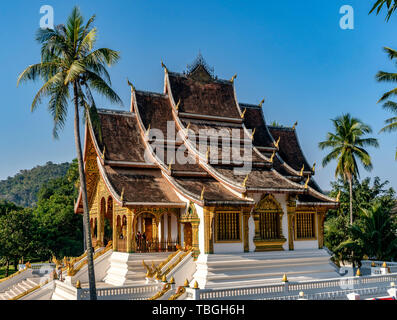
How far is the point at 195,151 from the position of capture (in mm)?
19938

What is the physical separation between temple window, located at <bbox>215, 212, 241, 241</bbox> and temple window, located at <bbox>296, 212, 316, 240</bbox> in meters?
Answer: 3.27

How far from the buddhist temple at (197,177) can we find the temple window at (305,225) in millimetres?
45

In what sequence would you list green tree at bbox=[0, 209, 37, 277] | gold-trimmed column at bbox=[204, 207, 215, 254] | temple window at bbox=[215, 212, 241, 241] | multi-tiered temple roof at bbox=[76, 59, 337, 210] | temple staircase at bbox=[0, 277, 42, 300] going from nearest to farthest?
gold-trimmed column at bbox=[204, 207, 215, 254]
temple window at bbox=[215, 212, 241, 241]
multi-tiered temple roof at bbox=[76, 59, 337, 210]
temple staircase at bbox=[0, 277, 42, 300]
green tree at bbox=[0, 209, 37, 277]

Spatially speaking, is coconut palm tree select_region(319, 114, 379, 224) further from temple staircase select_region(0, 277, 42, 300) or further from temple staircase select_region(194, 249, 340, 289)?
temple staircase select_region(0, 277, 42, 300)

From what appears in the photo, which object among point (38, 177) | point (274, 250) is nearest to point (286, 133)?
point (274, 250)

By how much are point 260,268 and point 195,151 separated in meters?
5.83

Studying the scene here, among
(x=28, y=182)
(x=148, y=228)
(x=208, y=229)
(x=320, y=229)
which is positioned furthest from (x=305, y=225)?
(x=28, y=182)

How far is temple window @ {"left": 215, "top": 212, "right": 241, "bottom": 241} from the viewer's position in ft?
57.6

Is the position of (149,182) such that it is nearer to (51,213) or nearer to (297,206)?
(297,206)

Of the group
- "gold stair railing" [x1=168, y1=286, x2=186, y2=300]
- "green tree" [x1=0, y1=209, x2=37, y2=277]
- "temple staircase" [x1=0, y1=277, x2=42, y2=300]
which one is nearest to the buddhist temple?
"gold stair railing" [x1=168, y1=286, x2=186, y2=300]

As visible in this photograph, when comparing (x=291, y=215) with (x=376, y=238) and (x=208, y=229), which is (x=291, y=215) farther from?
(x=376, y=238)

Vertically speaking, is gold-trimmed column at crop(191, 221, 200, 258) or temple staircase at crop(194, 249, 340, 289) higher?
gold-trimmed column at crop(191, 221, 200, 258)

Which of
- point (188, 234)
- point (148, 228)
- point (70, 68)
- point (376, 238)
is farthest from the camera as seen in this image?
point (376, 238)

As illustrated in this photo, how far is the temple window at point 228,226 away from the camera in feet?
57.6
